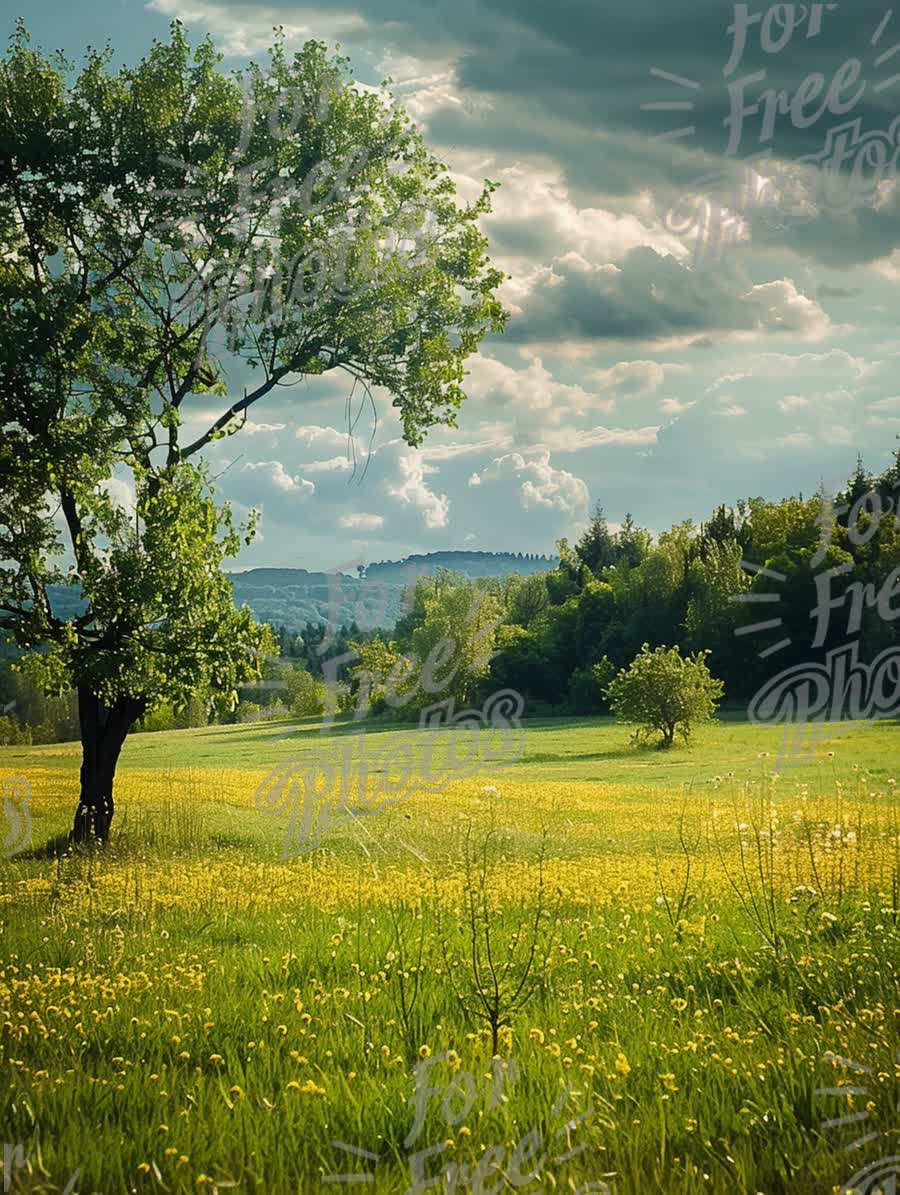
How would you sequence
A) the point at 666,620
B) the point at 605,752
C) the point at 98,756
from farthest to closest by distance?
the point at 666,620
the point at 605,752
the point at 98,756

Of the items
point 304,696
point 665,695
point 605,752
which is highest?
point 665,695

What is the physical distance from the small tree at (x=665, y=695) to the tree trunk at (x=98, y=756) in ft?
118

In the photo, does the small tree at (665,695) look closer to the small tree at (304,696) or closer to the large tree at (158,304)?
the large tree at (158,304)

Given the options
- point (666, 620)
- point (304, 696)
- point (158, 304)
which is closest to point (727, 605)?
point (666, 620)

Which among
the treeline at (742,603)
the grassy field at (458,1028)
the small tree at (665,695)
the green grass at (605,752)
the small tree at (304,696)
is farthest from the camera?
the small tree at (304,696)

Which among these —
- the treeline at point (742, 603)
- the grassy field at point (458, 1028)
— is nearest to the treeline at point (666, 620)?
the treeline at point (742, 603)

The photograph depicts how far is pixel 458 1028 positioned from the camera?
7438 millimetres

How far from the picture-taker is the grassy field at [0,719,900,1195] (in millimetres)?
5430

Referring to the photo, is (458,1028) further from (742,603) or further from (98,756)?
(742,603)

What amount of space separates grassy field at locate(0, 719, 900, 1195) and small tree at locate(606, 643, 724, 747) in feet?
126

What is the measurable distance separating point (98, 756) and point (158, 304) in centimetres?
953

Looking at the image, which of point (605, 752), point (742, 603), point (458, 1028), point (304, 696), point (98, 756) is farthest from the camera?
point (304, 696)

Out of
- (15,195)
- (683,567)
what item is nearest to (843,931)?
→ (15,195)

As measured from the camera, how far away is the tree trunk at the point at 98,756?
22.0 meters
